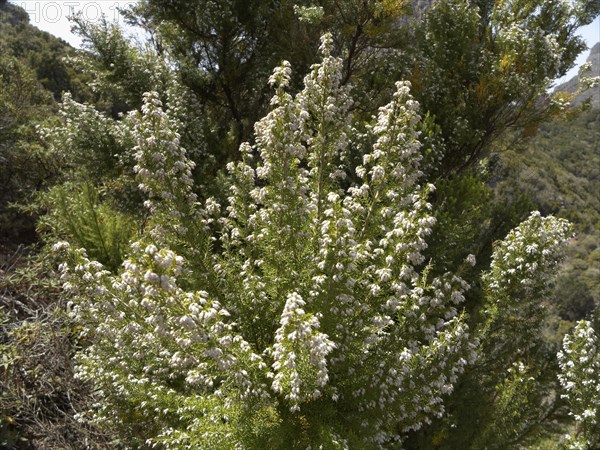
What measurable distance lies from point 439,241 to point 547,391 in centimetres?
329

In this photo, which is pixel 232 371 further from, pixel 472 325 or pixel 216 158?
pixel 216 158

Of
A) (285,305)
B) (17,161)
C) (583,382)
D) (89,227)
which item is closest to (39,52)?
(17,161)

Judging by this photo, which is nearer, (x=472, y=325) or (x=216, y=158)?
(x=472, y=325)

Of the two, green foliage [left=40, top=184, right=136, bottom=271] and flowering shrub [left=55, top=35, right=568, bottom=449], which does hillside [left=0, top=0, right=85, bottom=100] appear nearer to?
green foliage [left=40, top=184, right=136, bottom=271]

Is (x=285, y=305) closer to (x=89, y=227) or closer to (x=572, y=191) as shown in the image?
(x=89, y=227)

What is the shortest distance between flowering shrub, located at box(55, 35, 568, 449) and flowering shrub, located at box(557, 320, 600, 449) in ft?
7.64

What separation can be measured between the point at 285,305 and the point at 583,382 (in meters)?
4.54

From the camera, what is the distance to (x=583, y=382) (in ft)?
17.8

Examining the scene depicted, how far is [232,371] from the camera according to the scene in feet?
10.4

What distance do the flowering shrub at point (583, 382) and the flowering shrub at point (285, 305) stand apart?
2328mm

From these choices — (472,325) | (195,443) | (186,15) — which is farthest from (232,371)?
(186,15)

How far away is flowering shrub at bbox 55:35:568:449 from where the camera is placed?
3279mm

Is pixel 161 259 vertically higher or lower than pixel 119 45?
lower

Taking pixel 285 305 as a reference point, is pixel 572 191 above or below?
above
